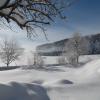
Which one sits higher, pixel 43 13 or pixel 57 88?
pixel 43 13

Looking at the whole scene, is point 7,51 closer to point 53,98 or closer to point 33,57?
point 33,57

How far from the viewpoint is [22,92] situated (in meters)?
8.02

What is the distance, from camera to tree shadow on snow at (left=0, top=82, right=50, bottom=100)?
7.65m

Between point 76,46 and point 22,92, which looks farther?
point 76,46

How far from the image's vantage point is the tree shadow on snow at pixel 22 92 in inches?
301

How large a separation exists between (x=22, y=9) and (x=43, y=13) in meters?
1.14

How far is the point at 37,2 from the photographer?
12.4 metres

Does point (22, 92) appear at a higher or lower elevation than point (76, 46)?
lower

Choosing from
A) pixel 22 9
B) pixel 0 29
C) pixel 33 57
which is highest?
pixel 22 9

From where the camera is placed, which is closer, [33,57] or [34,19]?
[34,19]

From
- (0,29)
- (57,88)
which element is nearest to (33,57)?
(0,29)

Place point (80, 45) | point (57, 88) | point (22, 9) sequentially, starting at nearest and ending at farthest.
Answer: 1. point (57, 88)
2. point (22, 9)
3. point (80, 45)

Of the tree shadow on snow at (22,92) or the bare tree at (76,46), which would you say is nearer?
the tree shadow on snow at (22,92)

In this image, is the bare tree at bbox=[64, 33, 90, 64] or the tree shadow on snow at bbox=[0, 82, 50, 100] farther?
the bare tree at bbox=[64, 33, 90, 64]
